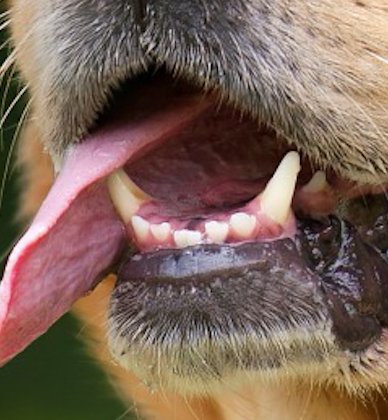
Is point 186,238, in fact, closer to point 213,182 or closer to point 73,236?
point 213,182

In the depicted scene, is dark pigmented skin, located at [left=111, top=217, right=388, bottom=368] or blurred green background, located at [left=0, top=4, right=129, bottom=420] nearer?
dark pigmented skin, located at [left=111, top=217, right=388, bottom=368]

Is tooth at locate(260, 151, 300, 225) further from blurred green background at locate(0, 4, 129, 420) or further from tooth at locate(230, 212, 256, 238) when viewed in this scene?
blurred green background at locate(0, 4, 129, 420)

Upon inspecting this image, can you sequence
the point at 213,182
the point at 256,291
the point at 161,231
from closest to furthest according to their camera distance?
1. the point at 256,291
2. the point at 161,231
3. the point at 213,182

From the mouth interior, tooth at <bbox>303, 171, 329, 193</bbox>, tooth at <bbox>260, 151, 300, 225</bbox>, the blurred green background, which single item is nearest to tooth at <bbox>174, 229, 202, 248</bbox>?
the mouth interior

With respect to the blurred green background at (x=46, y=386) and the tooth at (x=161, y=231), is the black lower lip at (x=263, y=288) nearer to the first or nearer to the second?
the tooth at (x=161, y=231)

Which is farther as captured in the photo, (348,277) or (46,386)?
(46,386)

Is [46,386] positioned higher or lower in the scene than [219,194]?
lower

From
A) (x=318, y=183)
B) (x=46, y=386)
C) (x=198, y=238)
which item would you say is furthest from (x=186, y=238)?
(x=46, y=386)
